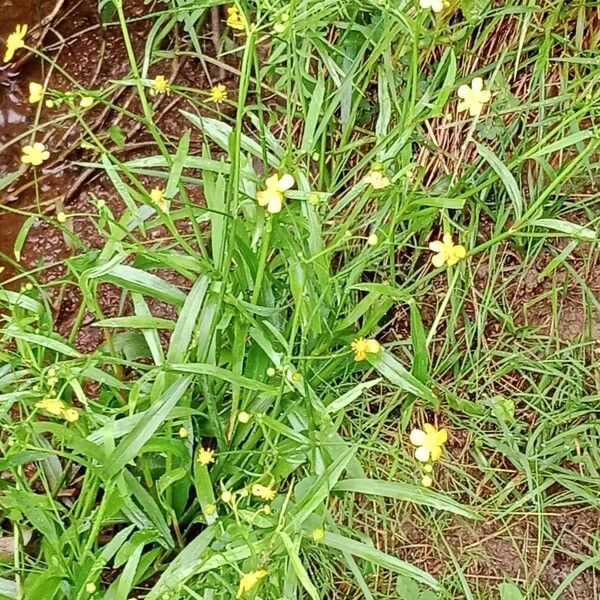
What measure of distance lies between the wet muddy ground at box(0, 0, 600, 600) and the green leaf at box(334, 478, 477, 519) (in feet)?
0.64

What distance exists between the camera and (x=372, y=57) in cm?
95

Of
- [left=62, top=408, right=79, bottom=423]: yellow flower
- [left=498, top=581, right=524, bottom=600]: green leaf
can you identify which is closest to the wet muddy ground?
[left=498, top=581, right=524, bottom=600]: green leaf

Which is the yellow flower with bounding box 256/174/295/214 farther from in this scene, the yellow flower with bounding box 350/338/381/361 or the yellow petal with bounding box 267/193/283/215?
the yellow flower with bounding box 350/338/381/361

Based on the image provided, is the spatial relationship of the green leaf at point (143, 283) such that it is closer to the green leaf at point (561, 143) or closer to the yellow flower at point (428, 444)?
the yellow flower at point (428, 444)

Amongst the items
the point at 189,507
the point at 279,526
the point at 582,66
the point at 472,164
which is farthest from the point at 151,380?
the point at 582,66

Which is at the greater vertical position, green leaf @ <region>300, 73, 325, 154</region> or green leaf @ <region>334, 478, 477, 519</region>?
green leaf @ <region>300, 73, 325, 154</region>

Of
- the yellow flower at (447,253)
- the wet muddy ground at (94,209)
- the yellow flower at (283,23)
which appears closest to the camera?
the yellow flower at (283,23)

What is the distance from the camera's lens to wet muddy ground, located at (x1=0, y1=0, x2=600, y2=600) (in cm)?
100

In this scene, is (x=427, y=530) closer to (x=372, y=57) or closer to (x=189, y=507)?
(x=189, y=507)

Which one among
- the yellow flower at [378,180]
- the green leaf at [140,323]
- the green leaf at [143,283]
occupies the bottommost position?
the green leaf at [140,323]

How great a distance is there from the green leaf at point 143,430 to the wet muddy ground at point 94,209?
26 cm

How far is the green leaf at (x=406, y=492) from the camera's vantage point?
0.79m

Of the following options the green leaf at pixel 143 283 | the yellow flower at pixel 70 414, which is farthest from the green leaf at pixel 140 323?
the yellow flower at pixel 70 414

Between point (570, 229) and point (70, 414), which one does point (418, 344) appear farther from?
point (70, 414)
